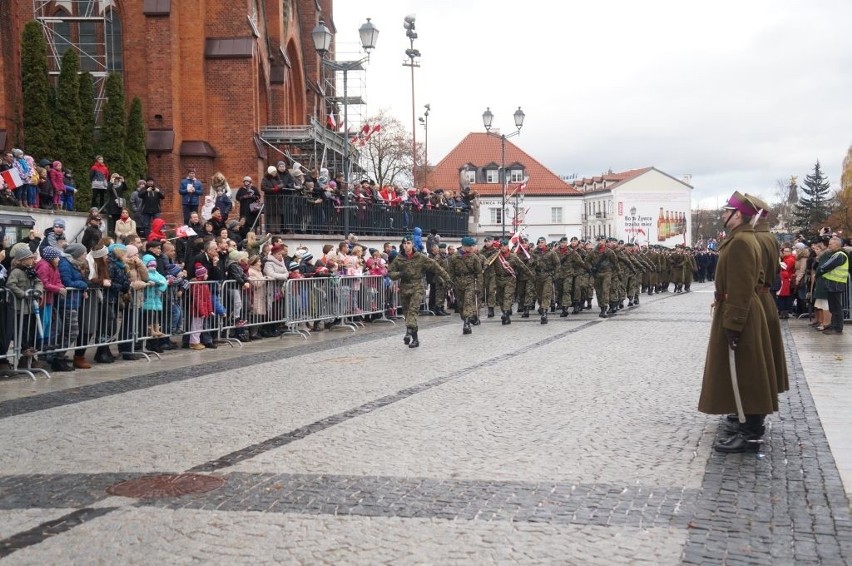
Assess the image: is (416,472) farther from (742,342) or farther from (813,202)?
(813,202)

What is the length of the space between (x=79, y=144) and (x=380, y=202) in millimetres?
9431

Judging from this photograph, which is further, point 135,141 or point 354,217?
point 354,217

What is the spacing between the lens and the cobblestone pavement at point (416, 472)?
485cm

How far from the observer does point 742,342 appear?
22.9 ft

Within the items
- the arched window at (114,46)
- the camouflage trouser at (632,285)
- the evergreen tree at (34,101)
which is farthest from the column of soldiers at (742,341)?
the arched window at (114,46)

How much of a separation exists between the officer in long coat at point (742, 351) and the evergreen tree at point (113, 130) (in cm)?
2253

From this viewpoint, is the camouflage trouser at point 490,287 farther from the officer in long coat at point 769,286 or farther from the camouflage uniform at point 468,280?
the officer in long coat at point 769,286

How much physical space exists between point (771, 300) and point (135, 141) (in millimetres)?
23343

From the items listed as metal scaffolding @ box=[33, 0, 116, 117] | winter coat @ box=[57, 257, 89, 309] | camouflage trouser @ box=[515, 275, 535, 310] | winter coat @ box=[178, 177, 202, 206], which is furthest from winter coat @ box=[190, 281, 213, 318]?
metal scaffolding @ box=[33, 0, 116, 117]

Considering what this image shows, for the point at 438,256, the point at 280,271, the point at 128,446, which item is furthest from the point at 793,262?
the point at 128,446

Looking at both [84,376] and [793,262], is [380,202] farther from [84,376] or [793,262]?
[84,376]

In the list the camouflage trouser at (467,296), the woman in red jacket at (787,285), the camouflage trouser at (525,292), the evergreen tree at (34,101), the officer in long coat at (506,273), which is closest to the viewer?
the camouflage trouser at (467,296)

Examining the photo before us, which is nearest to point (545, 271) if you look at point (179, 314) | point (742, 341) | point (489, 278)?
point (489, 278)

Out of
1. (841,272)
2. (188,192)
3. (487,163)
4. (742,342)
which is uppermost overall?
(487,163)
